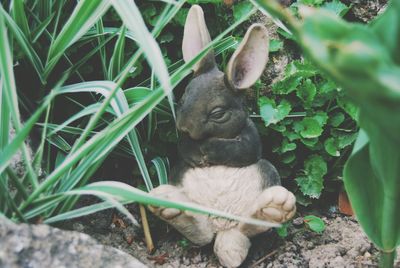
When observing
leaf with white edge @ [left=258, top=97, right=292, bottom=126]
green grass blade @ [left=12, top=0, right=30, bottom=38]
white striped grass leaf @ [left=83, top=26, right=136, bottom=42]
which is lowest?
leaf with white edge @ [left=258, top=97, right=292, bottom=126]

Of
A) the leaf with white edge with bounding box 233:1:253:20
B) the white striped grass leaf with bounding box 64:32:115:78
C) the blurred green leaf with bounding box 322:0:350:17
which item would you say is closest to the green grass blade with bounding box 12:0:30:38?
→ the white striped grass leaf with bounding box 64:32:115:78

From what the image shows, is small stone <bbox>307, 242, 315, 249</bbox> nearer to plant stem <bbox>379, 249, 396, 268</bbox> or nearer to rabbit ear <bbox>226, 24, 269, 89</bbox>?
plant stem <bbox>379, 249, 396, 268</bbox>

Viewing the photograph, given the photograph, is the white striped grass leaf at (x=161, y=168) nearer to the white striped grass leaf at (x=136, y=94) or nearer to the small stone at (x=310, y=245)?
the white striped grass leaf at (x=136, y=94)

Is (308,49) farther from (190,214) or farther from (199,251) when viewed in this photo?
(199,251)

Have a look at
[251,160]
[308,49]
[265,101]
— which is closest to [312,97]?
[265,101]

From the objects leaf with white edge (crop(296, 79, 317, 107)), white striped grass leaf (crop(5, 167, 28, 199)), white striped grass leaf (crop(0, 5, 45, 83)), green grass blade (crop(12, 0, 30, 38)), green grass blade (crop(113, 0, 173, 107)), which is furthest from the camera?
leaf with white edge (crop(296, 79, 317, 107))

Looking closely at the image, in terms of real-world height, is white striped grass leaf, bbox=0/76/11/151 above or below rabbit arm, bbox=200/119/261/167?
above

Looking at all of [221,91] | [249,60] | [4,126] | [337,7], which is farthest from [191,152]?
[337,7]

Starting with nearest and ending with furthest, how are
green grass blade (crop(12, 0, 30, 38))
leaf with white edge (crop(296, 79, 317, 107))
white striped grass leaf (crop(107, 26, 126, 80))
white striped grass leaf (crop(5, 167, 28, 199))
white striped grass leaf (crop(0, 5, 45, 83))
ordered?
white striped grass leaf (crop(5, 167, 28, 199))
white striped grass leaf (crop(0, 5, 45, 83))
green grass blade (crop(12, 0, 30, 38))
white striped grass leaf (crop(107, 26, 126, 80))
leaf with white edge (crop(296, 79, 317, 107))
